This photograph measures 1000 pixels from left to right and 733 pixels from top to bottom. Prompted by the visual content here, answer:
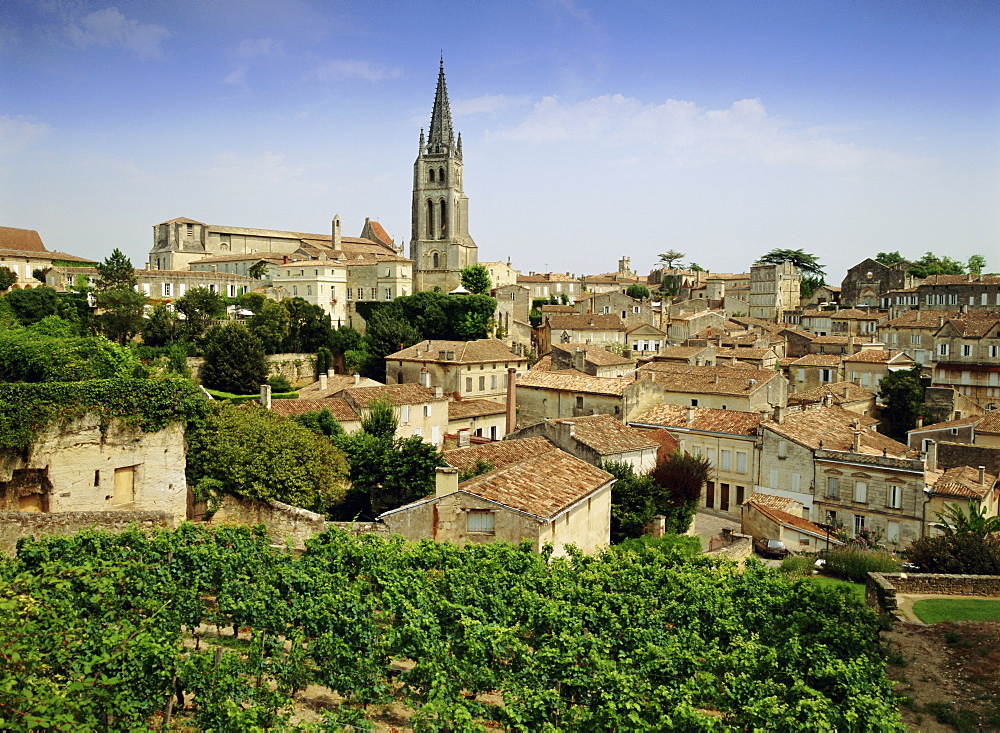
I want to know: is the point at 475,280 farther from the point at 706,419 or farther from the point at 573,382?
the point at 706,419

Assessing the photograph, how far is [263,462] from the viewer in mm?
Answer: 19750

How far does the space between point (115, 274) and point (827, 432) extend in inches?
1545

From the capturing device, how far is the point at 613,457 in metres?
26.2

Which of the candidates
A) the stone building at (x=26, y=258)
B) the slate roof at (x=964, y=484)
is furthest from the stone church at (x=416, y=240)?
the slate roof at (x=964, y=484)

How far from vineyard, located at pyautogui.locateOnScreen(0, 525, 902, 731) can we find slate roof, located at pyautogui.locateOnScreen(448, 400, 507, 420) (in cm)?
2230

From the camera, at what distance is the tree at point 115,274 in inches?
1793

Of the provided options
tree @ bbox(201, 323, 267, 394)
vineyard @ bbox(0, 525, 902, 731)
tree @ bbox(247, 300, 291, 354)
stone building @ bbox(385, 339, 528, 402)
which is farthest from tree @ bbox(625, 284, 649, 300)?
vineyard @ bbox(0, 525, 902, 731)

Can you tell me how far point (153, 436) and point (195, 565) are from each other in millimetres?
5941

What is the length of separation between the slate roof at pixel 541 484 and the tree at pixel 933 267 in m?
74.3

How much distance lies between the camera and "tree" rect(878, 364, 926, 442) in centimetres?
4291

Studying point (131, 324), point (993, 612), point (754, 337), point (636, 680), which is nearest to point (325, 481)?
point (636, 680)

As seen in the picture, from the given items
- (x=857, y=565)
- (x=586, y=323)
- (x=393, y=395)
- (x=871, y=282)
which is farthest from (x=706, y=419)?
(x=871, y=282)

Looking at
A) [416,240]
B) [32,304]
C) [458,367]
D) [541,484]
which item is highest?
[416,240]

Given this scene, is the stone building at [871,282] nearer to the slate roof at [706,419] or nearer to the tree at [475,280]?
the tree at [475,280]
